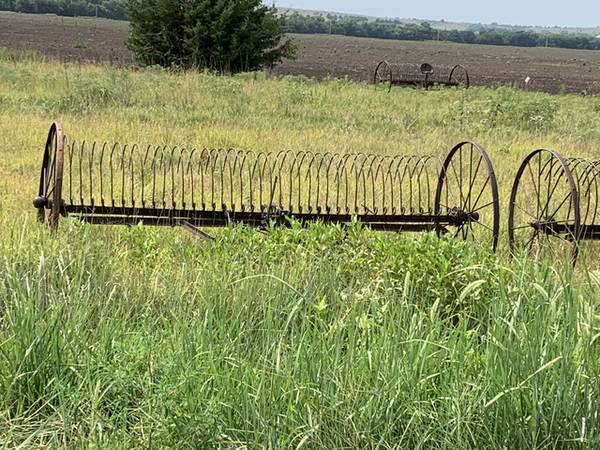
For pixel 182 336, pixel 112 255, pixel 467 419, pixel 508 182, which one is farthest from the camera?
pixel 508 182

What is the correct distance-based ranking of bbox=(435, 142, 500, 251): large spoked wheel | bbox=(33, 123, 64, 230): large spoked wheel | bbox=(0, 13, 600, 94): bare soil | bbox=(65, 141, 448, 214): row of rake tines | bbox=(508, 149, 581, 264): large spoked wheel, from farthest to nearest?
bbox=(0, 13, 600, 94): bare soil
bbox=(65, 141, 448, 214): row of rake tines
bbox=(435, 142, 500, 251): large spoked wheel
bbox=(508, 149, 581, 264): large spoked wheel
bbox=(33, 123, 64, 230): large spoked wheel

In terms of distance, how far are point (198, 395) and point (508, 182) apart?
20.8ft

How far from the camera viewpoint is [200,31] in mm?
19203

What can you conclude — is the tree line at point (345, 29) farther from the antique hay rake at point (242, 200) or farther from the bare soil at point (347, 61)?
the antique hay rake at point (242, 200)

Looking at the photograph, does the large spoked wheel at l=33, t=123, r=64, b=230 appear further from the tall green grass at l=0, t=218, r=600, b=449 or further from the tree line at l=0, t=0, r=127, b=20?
the tree line at l=0, t=0, r=127, b=20

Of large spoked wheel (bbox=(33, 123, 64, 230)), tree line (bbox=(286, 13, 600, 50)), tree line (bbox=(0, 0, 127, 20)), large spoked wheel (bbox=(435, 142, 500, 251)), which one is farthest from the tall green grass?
tree line (bbox=(286, 13, 600, 50))

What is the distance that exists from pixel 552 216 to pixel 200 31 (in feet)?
50.8

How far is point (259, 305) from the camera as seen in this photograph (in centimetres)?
324

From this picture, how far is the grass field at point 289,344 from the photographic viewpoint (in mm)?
2445

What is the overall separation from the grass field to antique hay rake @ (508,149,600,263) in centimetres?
66

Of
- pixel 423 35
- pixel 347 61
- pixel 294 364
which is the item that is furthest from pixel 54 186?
pixel 423 35

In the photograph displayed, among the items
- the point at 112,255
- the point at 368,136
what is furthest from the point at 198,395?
the point at 368,136

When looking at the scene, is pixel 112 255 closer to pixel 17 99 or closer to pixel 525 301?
pixel 525 301

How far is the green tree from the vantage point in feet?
63.1
